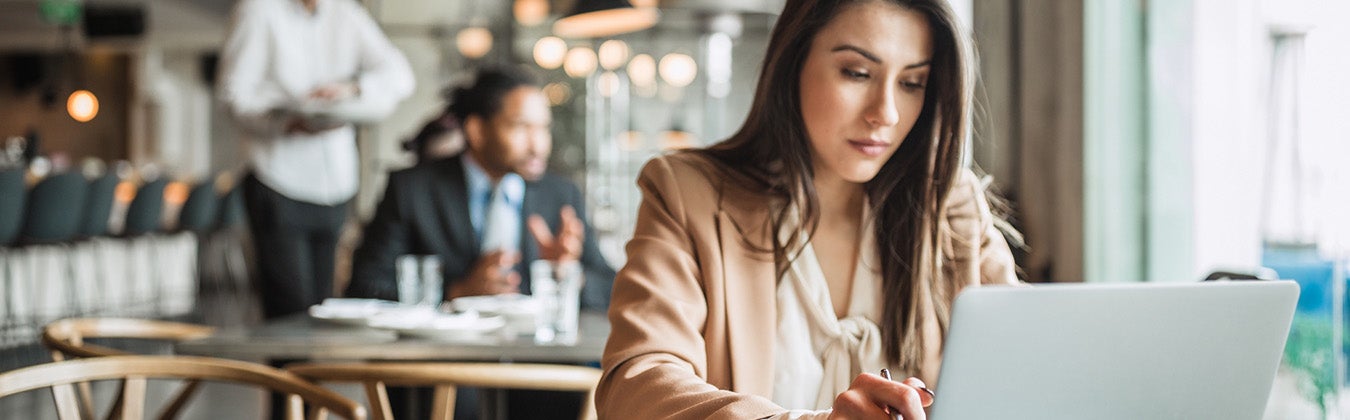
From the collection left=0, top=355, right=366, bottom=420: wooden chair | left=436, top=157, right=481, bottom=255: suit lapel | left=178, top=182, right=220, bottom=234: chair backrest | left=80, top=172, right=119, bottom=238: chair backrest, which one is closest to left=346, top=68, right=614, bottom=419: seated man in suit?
left=436, top=157, right=481, bottom=255: suit lapel

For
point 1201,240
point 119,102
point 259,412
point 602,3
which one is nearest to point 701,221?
point 1201,240

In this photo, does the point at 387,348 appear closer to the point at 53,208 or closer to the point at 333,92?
the point at 333,92

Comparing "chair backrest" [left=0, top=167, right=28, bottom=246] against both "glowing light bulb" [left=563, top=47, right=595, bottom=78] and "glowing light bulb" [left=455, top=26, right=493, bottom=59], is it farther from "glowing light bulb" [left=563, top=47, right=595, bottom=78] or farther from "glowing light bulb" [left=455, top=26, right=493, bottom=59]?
"glowing light bulb" [left=563, top=47, right=595, bottom=78]

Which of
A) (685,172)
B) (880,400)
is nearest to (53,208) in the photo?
(685,172)

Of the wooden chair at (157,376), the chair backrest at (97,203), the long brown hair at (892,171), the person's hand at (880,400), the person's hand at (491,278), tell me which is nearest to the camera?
the person's hand at (880,400)

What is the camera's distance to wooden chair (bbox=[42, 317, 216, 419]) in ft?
5.89

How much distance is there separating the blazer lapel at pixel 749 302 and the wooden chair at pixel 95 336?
89cm

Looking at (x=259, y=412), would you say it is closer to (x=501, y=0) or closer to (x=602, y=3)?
(x=602, y=3)

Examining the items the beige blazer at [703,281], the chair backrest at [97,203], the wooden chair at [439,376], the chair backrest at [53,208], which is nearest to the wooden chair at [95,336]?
the wooden chair at [439,376]

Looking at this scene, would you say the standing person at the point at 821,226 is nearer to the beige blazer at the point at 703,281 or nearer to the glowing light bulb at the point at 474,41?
the beige blazer at the point at 703,281

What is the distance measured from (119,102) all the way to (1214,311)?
14.1m

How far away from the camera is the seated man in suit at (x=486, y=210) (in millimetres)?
2854

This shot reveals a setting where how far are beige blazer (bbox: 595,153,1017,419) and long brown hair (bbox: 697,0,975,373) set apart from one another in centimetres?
3

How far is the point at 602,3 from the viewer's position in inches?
164
